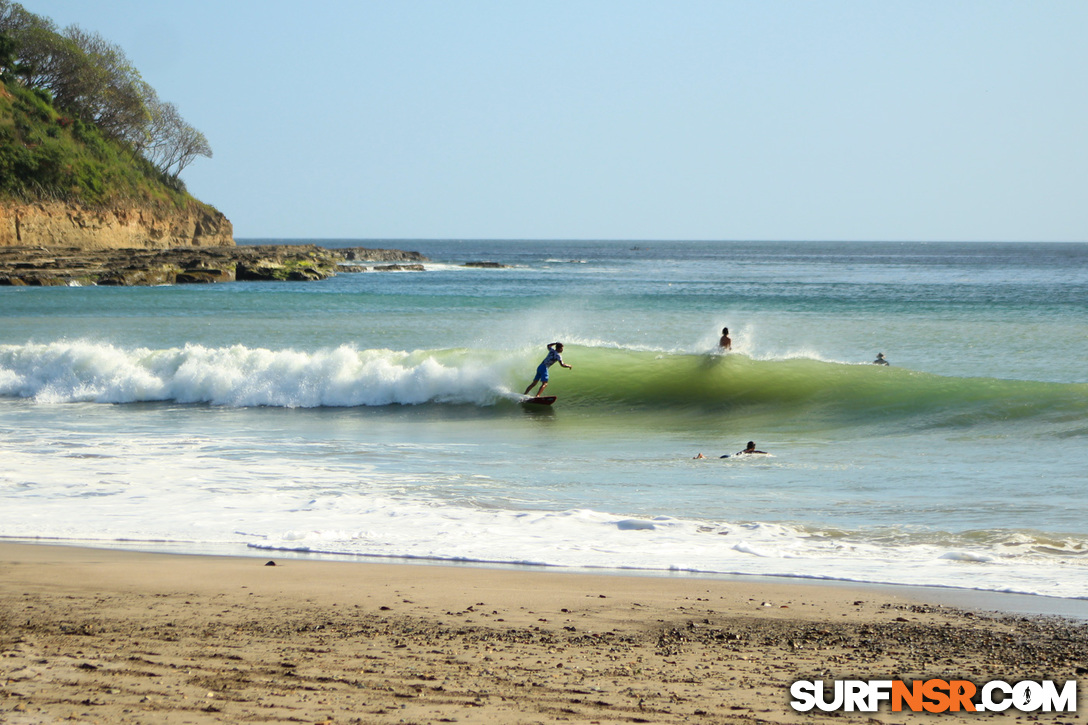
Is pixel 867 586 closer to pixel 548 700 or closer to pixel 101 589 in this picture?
pixel 548 700

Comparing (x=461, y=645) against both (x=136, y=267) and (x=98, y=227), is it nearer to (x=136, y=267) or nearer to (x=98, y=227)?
(x=136, y=267)

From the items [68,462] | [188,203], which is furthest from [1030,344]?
[188,203]

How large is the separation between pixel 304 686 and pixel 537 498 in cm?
515

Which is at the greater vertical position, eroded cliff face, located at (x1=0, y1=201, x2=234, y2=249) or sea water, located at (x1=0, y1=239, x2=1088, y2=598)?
eroded cliff face, located at (x1=0, y1=201, x2=234, y2=249)

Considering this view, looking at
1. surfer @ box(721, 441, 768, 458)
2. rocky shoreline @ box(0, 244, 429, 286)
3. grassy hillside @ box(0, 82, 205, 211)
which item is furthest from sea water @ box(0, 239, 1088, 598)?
grassy hillside @ box(0, 82, 205, 211)

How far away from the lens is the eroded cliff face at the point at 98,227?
55.2 m

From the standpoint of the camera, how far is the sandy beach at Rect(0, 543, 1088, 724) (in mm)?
3816

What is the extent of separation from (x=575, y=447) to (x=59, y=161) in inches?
2330

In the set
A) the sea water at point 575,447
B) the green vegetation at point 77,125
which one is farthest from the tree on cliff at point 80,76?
the sea water at point 575,447

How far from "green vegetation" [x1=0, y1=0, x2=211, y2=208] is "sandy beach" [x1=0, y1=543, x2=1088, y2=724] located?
59258mm

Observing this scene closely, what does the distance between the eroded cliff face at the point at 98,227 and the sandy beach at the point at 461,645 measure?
58270mm

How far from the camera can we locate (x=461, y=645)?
4652 millimetres

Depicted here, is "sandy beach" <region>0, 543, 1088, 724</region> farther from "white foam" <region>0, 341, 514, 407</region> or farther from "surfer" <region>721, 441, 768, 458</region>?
"white foam" <region>0, 341, 514, 407</region>

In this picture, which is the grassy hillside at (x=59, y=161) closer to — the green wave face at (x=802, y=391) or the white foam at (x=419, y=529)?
the green wave face at (x=802, y=391)
